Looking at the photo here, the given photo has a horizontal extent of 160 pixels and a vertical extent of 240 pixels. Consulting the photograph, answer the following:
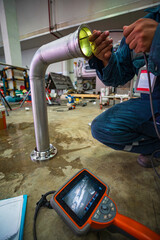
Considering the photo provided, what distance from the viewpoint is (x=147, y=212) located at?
1.31 ft

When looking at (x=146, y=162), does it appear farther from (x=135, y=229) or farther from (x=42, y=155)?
(x=42, y=155)

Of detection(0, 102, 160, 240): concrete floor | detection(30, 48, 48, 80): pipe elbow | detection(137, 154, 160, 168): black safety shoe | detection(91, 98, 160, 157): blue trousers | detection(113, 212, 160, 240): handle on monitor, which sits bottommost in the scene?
detection(0, 102, 160, 240): concrete floor

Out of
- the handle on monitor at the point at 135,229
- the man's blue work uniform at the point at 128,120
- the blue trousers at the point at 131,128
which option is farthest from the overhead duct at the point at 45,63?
the handle on monitor at the point at 135,229

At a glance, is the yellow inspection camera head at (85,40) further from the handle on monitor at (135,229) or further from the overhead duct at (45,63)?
the handle on monitor at (135,229)

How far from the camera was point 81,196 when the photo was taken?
1.16 ft

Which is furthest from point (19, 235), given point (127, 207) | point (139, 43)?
point (139, 43)

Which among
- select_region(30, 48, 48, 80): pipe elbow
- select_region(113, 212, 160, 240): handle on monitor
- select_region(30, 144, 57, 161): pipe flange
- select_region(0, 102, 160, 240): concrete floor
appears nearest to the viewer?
select_region(113, 212, 160, 240): handle on monitor

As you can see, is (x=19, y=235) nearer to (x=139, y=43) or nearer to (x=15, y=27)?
(x=139, y=43)

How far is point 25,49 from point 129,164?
7.82 meters

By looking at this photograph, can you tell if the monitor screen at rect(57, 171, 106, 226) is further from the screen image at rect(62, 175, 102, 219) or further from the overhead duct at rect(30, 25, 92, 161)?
the overhead duct at rect(30, 25, 92, 161)

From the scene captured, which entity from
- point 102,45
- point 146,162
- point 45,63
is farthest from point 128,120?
point 45,63

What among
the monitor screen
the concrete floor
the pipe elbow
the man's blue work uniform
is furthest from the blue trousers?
the pipe elbow

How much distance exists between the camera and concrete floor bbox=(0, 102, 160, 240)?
1.21 ft

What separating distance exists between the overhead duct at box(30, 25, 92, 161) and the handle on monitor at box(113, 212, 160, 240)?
49 centimetres
